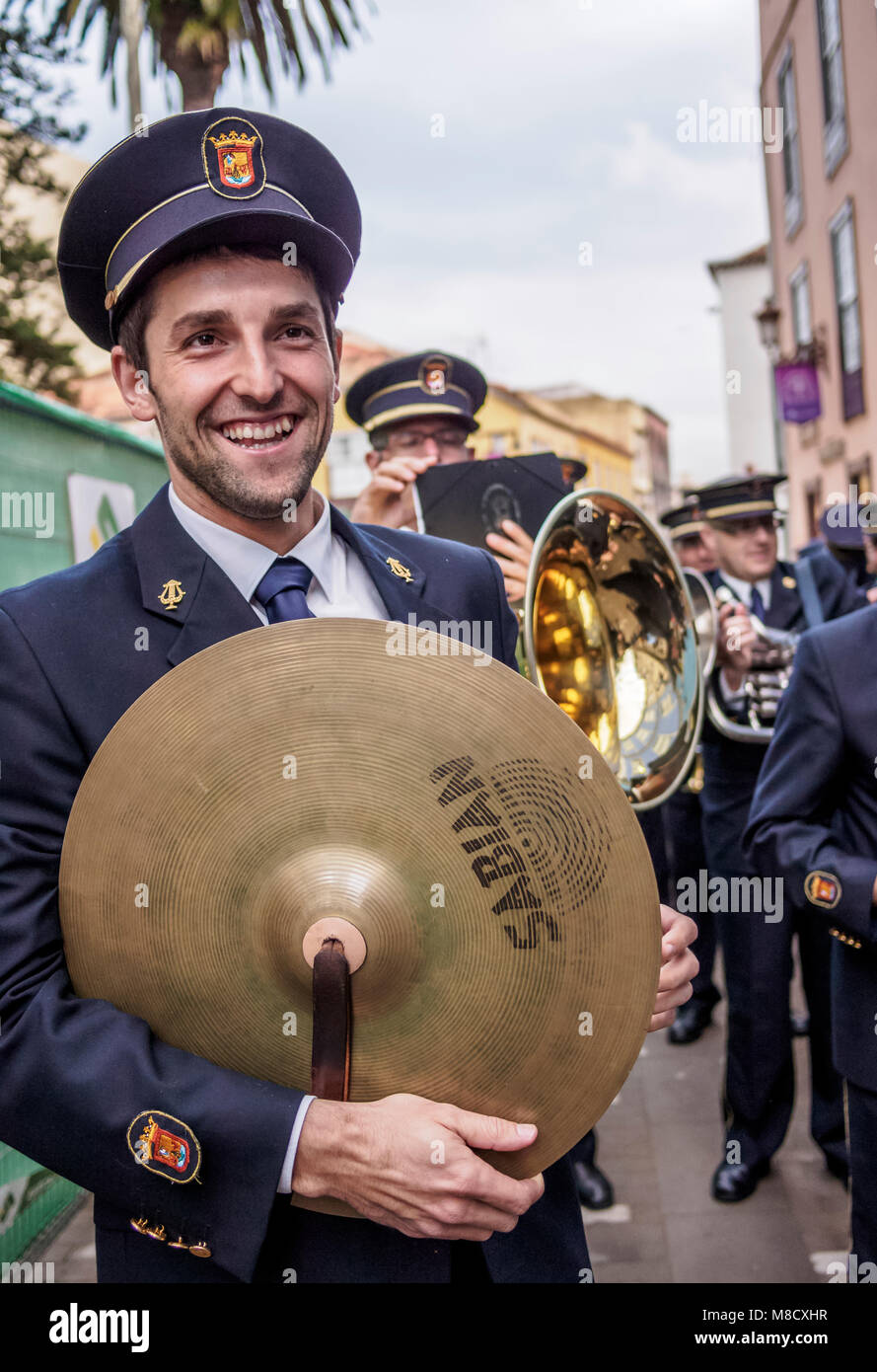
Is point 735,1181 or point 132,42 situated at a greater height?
point 132,42

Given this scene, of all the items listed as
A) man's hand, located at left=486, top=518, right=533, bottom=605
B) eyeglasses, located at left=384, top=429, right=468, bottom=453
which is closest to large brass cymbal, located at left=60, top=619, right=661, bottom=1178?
man's hand, located at left=486, top=518, right=533, bottom=605

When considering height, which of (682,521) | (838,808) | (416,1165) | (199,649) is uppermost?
(682,521)

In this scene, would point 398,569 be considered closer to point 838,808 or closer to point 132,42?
point 838,808

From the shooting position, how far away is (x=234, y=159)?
1.56 metres

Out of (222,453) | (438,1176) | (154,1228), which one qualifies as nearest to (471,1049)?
(438,1176)

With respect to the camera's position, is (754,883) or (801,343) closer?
(754,883)

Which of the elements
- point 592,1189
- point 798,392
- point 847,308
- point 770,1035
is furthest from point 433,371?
point 798,392

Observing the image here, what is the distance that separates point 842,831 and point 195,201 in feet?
6.62

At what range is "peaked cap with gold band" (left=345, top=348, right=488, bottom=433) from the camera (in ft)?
13.1

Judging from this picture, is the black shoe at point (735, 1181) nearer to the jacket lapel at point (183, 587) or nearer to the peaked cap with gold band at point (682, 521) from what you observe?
the jacket lapel at point (183, 587)

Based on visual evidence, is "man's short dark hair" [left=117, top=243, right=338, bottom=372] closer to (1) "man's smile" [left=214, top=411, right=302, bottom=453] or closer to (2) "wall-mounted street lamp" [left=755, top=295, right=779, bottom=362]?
(1) "man's smile" [left=214, top=411, right=302, bottom=453]

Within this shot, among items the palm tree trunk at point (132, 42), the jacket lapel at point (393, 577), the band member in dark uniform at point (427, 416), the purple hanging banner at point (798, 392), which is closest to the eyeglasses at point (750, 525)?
the band member in dark uniform at point (427, 416)

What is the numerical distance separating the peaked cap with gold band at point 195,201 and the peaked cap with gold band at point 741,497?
3.99 meters

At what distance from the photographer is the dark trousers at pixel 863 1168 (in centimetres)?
246
